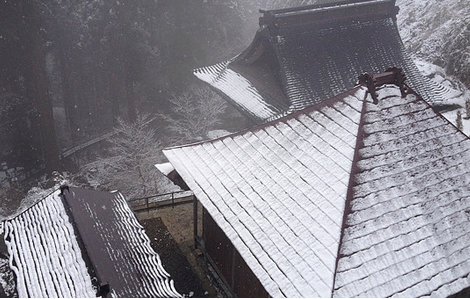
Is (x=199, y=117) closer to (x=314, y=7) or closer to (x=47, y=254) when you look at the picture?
(x=314, y=7)

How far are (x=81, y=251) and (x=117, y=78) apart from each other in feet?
78.9

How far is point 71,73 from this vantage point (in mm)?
30328

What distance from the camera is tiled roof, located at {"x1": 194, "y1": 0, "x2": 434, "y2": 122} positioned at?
16531mm

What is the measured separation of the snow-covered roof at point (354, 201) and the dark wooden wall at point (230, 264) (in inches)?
56.0

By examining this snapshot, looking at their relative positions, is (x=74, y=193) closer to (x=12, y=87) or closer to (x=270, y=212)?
(x=270, y=212)

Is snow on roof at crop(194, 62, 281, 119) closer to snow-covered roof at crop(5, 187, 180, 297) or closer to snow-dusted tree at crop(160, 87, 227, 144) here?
snow-dusted tree at crop(160, 87, 227, 144)

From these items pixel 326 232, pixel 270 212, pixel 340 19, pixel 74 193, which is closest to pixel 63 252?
pixel 74 193

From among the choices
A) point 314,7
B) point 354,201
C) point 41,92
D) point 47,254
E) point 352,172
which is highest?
point 41,92

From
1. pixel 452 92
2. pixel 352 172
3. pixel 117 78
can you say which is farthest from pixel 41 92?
pixel 352 172

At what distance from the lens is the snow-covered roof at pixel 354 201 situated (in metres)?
6.66

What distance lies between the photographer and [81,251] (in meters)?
8.23

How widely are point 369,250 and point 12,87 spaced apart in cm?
2647

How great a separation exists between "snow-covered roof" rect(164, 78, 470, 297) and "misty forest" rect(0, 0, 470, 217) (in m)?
14.4

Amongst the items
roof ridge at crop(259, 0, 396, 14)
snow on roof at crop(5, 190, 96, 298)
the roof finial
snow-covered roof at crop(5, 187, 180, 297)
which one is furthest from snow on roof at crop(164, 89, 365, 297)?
roof ridge at crop(259, 0, 396, 14)
